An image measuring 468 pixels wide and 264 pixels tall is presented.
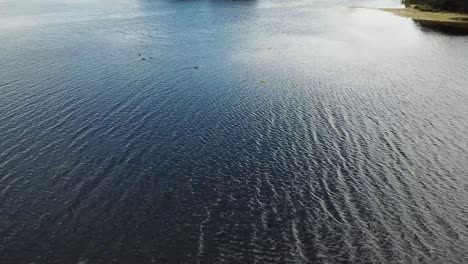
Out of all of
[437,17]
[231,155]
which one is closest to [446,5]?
[437,17]

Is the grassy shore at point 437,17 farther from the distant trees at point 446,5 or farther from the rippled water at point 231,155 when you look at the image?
the rippled water at point 231,155

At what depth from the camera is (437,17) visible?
116938mm

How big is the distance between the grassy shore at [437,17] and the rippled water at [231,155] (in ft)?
131

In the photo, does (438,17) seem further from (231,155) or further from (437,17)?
(231,155)

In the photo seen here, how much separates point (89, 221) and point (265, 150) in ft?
57.7

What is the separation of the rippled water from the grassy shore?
3994 centimetres

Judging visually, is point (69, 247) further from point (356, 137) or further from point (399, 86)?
point (399, 86)

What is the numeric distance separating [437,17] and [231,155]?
110530mm

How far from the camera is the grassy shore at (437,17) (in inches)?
4213

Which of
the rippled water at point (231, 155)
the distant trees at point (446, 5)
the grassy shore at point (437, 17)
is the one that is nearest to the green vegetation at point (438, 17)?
the grassy shore at point (437, 17)

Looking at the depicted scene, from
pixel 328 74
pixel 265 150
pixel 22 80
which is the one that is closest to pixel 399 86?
pixel 328 74

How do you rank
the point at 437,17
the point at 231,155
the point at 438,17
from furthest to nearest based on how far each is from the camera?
the point at 437,17
the point at 438,17
the point at 231,155

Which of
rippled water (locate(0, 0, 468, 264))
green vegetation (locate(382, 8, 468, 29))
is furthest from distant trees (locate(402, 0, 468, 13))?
rippled water (locate(0, 0, 468, 264))

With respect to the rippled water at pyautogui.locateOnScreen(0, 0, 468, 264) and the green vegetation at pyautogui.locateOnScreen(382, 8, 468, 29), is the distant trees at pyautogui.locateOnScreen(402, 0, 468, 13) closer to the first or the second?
the green vegetation at pyautogui.locateOnScreen(382, 8, 468, 29)
